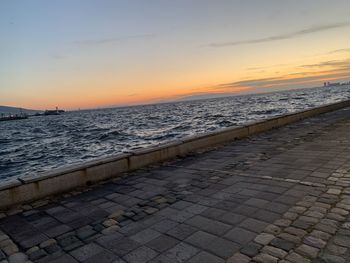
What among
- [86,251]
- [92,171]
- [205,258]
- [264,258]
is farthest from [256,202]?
[92,171]

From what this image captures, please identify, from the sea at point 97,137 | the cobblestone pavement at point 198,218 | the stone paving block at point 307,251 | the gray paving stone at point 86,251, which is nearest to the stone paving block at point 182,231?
the cobblestone pavement at point 198,218

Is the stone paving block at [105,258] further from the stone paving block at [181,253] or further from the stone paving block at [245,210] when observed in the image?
the stone paving block at [245,210]

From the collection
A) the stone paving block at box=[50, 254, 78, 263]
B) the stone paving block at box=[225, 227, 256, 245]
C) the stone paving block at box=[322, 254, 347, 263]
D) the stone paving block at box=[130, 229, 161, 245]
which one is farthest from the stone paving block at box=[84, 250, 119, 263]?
the stone paving block at box=[322, 254, 347, 263]

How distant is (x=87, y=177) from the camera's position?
19.9ft

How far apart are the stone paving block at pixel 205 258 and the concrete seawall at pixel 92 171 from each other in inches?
141

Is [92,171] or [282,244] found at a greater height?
[92,171]

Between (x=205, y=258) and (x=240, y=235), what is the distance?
64 cm

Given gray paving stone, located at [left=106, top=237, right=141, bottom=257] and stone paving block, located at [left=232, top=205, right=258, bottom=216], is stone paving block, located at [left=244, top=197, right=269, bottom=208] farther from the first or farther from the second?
gray paving stone, located at [left=106, top=237, right=141, bottom=257]

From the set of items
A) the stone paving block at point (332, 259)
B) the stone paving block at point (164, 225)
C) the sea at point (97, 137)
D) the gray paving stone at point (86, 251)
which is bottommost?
the sea at point (97, 137)

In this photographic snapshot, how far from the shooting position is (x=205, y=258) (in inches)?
121

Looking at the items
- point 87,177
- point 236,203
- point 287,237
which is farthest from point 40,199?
point 287,237

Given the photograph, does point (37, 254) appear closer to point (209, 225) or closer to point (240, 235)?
point (209, 225)

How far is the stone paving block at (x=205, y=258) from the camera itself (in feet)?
9.91

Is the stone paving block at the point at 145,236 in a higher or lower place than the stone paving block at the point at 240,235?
higher
